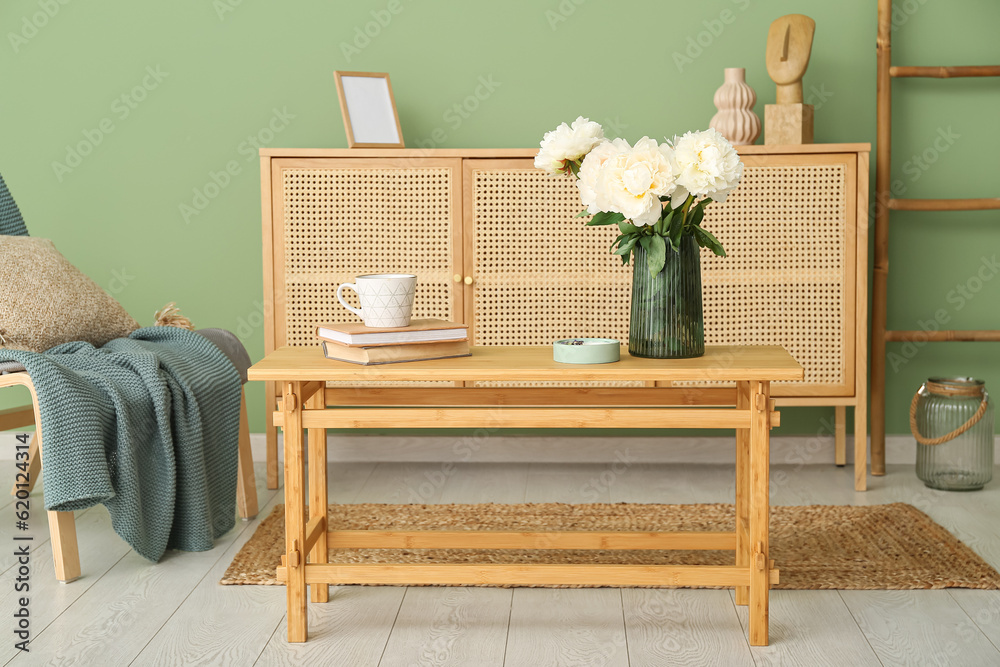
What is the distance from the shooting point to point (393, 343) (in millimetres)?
1650

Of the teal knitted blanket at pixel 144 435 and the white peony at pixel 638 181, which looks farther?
the teal knitted blanket at pixel 144 435

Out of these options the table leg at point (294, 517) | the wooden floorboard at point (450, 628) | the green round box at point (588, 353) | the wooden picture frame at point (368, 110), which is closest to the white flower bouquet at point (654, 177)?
the green round box at point (588, 353)

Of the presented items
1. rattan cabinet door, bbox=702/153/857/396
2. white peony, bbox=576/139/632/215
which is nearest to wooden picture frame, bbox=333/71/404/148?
rattan cabinet door, bbox=702/153/857/396

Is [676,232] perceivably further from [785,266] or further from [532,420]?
[785,266]

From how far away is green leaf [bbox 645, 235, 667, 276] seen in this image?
5.45 ft

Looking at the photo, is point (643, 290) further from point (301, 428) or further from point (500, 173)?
point (500, 173)

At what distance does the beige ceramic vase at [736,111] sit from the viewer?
277 centimetres

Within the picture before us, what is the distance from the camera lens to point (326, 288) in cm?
273

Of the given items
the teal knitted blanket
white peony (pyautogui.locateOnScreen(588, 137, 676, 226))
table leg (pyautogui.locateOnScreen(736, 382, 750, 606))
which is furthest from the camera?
the teal knitted blanket

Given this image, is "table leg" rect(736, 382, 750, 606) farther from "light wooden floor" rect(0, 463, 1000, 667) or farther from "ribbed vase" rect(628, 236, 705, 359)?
"ribbed vase" rect(628, 236, 705, 359)

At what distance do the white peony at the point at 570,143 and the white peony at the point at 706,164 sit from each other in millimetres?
167
